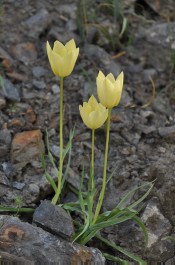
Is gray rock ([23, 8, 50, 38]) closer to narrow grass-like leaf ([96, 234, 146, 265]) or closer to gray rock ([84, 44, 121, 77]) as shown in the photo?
gray rock ([84, 44, 121, 77])

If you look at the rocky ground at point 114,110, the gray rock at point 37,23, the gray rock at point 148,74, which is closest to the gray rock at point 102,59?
the rocky ground at point 114,110

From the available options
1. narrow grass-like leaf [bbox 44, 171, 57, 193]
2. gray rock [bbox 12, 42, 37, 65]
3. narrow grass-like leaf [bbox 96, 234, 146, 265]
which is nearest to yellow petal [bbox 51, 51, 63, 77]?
narrow grass-like leaf [bbox 44, 171, 57, 193]

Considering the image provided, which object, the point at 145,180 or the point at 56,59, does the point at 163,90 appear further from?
the point at 56,59

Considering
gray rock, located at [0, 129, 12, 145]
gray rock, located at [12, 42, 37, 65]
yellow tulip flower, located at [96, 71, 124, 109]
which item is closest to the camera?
yellow tulip flower, located at [96, 71, 124, 109]

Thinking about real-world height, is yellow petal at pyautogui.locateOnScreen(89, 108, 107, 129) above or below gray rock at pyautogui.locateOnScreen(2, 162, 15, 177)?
above

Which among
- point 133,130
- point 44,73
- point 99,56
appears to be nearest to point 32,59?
point 44,73

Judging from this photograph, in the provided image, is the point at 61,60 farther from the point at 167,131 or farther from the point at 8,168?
the point at 167,131
